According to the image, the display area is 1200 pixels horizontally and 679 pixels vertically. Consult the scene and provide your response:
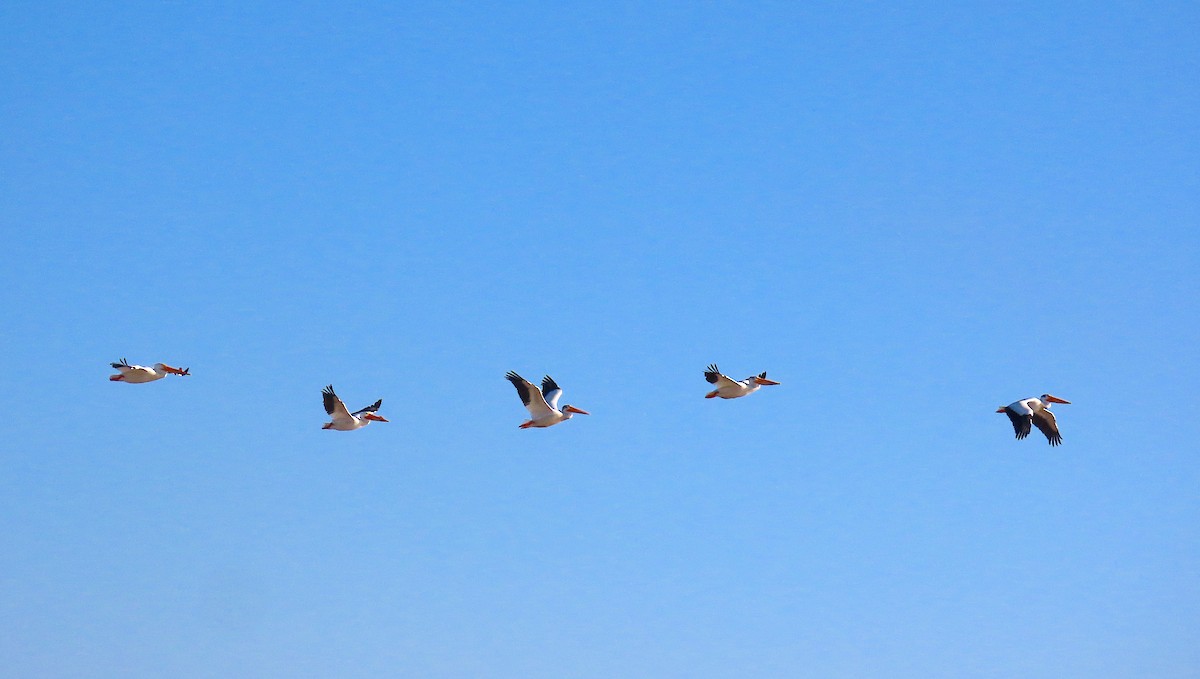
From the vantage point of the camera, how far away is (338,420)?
41.8 meters

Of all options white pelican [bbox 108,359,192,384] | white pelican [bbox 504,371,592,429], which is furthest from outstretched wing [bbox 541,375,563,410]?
white pelican [bbox 108,359,192,384]

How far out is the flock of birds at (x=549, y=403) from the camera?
127ft

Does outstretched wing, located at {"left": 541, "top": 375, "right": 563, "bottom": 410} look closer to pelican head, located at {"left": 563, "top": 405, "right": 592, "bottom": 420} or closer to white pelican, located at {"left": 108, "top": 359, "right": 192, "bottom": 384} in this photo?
pelican head, located at {"left": 563, "top": 405, "right": 592, "bottom": 420}

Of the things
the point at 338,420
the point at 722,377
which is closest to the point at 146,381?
the point at 338,420

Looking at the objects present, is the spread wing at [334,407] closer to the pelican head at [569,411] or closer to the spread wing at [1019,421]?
the pelican head at [569,411]

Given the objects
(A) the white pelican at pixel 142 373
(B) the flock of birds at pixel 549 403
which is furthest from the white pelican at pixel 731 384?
(A) the white pelican at pixel 142 373

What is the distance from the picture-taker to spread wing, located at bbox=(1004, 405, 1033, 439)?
37.7m

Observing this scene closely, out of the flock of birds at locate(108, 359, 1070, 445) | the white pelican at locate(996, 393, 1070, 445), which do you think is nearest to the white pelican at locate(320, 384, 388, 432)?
the flock of birds at locate(108, 359, 1070, 445)

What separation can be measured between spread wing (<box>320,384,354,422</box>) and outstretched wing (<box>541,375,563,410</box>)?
521cm

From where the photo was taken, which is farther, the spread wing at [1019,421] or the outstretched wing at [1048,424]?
the outstretched wing at [1048,424]

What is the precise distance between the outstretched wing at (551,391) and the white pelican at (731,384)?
152 inches

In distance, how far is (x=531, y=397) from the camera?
39.4 m

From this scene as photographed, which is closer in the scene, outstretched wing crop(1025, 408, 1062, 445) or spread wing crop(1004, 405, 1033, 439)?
spread wing crop(1004, 405, 1033, 439)

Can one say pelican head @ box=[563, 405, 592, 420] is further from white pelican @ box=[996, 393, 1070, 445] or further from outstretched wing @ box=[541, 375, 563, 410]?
white pelican @ box=[996, 393, 1070, 445]
